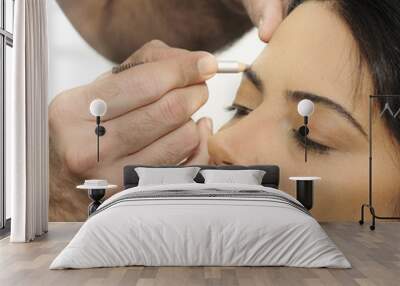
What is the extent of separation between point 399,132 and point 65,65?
4233 millimetres

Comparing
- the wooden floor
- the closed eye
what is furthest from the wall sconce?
the wooden floor

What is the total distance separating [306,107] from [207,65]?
135 cm

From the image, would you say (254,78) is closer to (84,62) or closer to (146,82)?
(146,82)

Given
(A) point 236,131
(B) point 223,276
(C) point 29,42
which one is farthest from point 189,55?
(B) point 223,276

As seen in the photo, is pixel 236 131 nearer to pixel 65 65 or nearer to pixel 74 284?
pixel 65 65

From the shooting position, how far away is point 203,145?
7543mm

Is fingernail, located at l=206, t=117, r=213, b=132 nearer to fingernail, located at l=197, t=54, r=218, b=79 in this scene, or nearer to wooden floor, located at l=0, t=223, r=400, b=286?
fingernail, located at l=197, t=54, r=218, b=79

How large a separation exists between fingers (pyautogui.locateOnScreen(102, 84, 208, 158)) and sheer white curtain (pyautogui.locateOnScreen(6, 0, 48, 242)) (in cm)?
106

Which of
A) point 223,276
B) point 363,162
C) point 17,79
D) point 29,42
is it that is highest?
point 29,42

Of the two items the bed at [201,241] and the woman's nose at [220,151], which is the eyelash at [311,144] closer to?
the woman's nose at [220,151]

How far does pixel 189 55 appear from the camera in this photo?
7.58 m

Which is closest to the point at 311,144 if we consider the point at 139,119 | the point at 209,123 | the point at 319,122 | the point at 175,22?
the point at 319,122

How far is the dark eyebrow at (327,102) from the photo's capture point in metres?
7.46

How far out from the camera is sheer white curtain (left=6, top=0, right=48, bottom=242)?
239 inches
